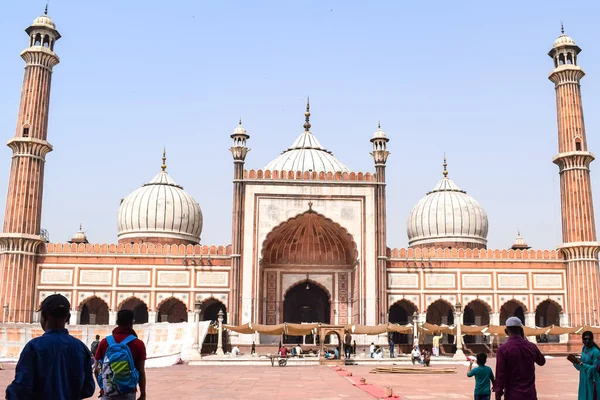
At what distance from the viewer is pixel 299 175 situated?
2997cm

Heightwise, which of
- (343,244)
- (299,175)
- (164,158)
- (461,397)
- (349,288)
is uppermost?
(164,158)

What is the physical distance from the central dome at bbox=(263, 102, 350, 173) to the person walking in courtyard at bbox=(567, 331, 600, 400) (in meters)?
27.1

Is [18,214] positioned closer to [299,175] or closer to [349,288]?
[299,175]

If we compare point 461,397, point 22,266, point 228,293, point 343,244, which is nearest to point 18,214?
point 22,266

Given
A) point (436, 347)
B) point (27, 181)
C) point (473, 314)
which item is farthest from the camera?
point (473, 314)

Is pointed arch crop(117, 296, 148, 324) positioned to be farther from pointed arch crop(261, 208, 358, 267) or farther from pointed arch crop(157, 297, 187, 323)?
pointed arch crop(261, 208, 358, 267)

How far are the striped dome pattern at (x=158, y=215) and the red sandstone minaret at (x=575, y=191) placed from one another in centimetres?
1861

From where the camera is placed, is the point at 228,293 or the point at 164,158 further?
the point at 164,158

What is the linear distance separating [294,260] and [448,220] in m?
10.4

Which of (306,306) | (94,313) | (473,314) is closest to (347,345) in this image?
(306,306)

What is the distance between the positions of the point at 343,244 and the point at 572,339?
35.5 ft

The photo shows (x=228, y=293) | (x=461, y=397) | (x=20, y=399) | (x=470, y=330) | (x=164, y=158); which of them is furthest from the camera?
(x=164, y=158)

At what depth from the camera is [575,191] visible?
30578 mm

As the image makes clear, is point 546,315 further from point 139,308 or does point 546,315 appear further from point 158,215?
point 158,215
